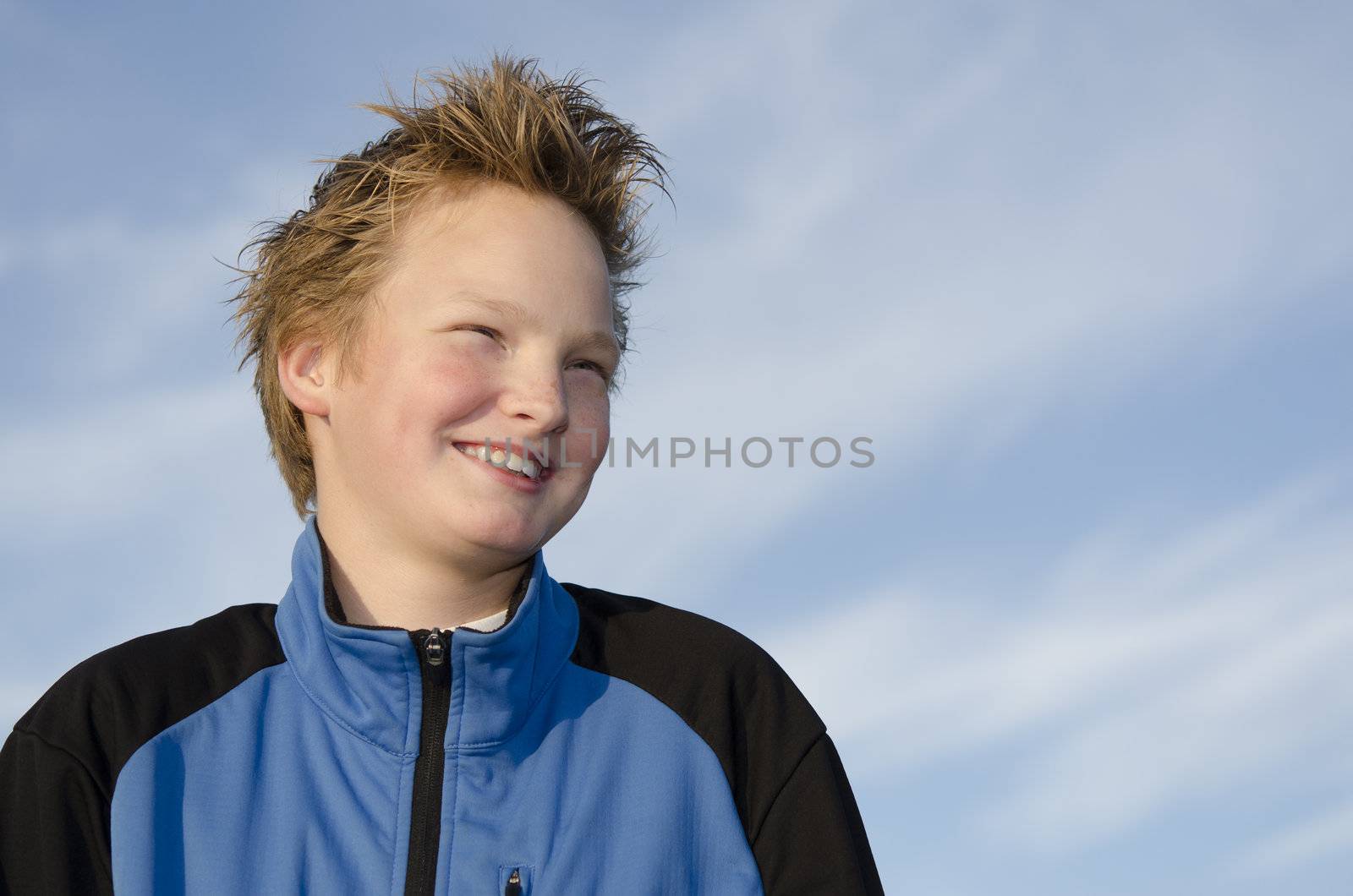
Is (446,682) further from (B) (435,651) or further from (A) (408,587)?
(A) (408,587)

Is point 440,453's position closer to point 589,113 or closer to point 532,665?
point 532,665

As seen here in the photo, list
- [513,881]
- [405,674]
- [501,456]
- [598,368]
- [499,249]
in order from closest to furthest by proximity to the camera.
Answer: [513,881] < [405,674] < [501,456] < [499,249] < [598,368]

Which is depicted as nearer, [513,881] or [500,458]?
[513,881]

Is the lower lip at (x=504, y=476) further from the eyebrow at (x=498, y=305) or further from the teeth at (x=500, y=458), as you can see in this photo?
the eyebrow at (x=498, y=305)

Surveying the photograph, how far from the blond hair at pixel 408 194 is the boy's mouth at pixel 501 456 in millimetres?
342

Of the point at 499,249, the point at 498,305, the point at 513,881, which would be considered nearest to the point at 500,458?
the point at 498,305

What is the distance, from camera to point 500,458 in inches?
107

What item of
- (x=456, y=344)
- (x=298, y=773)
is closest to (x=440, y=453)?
(x=456, y=344)

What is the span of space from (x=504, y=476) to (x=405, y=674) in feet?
1.51

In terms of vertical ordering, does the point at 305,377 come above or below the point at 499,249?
below

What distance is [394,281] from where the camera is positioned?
2.92 metres

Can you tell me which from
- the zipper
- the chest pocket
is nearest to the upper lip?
the zipper

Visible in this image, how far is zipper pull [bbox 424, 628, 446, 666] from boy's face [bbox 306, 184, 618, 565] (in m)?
0.22

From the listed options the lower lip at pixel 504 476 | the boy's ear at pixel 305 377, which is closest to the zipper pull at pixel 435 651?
the lower lip at pixel 504 476
